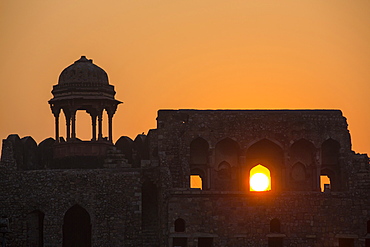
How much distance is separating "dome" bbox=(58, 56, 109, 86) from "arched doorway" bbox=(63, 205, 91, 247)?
6.20 metres

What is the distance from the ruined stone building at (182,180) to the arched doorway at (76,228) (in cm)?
4

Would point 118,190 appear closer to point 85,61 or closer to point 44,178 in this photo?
point 44,178

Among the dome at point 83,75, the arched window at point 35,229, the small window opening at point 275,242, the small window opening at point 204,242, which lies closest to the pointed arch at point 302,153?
the small window opening at point 275,242

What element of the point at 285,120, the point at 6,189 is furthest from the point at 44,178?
the point at 285,120

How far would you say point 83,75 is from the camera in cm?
6044

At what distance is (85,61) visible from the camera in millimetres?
61094

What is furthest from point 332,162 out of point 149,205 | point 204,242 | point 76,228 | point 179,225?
point 76,228

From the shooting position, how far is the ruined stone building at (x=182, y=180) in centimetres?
5506

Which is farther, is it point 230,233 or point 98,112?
point 98,112

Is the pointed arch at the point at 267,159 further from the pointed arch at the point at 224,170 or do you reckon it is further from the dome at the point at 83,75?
the dome at the point at 83,75

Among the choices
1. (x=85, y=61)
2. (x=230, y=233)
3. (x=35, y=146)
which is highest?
(x=85, y=61)

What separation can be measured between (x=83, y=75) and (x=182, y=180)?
687 cm

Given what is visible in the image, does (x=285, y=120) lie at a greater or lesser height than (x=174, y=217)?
greater

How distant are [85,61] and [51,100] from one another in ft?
7.77
